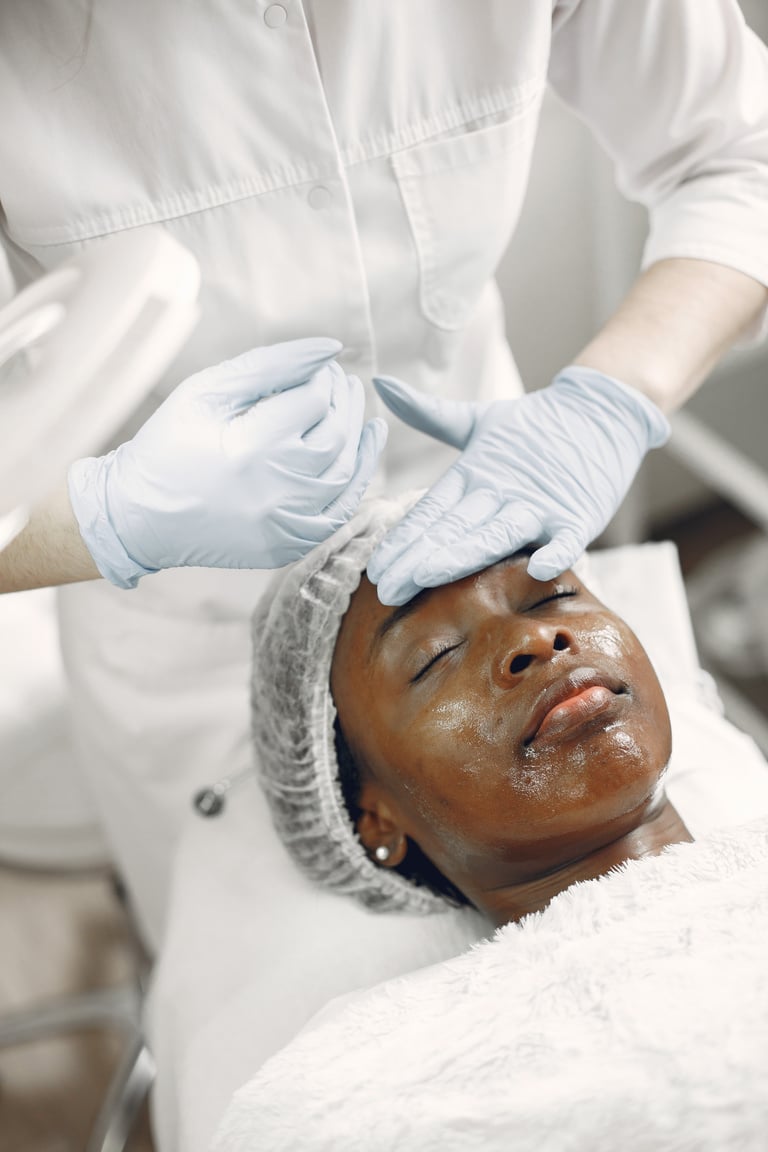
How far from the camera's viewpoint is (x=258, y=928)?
51.6 inches

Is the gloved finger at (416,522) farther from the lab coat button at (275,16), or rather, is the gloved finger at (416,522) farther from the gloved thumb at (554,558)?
the lab coat button at (275,16)

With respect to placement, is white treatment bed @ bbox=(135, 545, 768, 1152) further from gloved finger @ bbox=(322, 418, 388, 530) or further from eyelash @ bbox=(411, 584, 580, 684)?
gloved finger @ bbox=(322, 418, 388, 530)

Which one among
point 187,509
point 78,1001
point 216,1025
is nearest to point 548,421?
point 187,509

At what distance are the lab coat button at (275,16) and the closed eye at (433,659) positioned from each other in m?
0.62

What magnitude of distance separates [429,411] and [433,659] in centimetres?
29

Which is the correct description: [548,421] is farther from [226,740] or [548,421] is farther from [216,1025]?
[216,1025]

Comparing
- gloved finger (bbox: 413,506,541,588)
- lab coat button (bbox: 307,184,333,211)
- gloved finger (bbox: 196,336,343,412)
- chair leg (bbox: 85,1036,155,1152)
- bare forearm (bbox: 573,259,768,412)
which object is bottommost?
chair leg (bbox: 85,1036,155,1152)

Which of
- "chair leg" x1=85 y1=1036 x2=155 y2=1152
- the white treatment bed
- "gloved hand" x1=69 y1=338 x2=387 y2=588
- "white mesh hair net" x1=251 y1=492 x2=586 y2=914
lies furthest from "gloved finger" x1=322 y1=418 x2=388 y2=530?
"chair leg" x1=85 y1=1036 x2=155 y2=1152

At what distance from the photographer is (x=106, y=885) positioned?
→ 2.29m

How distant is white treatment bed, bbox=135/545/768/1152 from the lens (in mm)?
1219

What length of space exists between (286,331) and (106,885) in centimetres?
155

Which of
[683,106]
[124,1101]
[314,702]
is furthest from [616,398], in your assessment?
[124,1101]

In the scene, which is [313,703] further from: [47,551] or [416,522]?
[47,551]

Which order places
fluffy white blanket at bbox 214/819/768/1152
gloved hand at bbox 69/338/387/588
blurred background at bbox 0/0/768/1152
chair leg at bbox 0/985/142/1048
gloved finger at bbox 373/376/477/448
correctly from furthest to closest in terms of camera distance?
chair leg at bbox 0/985/142/1048 < blurred background at bbox 0/0/768/1152 < gloved finger at bbox 373/376/477/448 < gloved hand at bbox 69/338/387/588 < fluffy white blanket at bbox 214/819/768/1152
